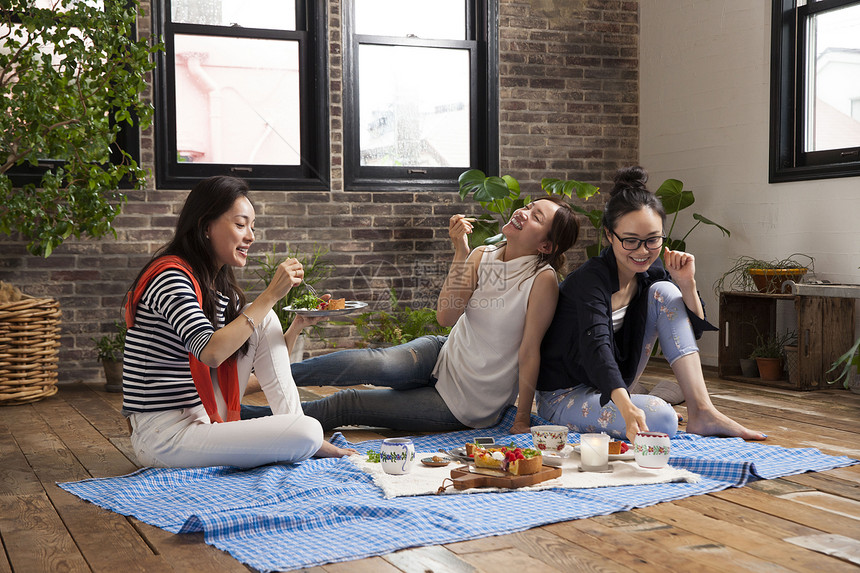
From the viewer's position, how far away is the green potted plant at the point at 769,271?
4.91 m

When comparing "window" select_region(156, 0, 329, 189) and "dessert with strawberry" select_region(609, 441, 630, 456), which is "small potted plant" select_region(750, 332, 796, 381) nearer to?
"dessert with strawberry" select_region(609, 441, 630, 456)

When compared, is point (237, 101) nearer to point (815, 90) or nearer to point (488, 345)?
point (488, 345)

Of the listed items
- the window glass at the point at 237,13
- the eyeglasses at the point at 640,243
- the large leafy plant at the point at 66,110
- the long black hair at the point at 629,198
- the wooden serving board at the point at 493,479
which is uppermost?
the window glass at the point at 237,13

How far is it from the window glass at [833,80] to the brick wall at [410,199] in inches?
61.9

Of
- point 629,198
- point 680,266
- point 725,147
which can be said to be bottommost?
point 680,266

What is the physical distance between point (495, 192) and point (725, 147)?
1527mm

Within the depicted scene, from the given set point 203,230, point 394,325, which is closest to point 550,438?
point 203,230

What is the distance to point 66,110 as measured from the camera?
173 inches

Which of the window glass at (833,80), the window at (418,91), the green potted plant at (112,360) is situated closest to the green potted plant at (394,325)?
the window at (418,91)

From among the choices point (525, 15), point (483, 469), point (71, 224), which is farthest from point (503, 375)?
point (525, 15)

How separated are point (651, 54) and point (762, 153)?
1405mm

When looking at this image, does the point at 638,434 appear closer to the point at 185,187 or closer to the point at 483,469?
the point at 483,469

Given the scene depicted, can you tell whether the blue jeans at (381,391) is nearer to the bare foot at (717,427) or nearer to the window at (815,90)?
the bare foot at (717,427)

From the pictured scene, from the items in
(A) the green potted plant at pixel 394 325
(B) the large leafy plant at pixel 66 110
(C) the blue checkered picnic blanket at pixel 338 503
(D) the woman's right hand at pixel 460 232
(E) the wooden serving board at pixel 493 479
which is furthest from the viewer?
(A) the green potted plant at pixel 394 325
